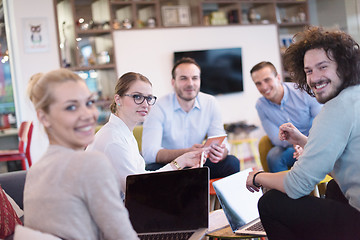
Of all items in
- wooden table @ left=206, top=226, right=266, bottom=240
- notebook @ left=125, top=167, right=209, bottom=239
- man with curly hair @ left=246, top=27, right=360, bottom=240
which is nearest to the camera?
man with curly hair @ left=246, top=27, right=360, bottom=240

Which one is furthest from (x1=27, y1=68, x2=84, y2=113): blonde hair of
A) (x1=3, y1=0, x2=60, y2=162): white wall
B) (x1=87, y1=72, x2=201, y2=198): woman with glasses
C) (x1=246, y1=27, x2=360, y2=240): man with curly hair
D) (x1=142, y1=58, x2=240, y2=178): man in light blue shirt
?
(x1=3, y1=0, x2=60, y2=162): white wall

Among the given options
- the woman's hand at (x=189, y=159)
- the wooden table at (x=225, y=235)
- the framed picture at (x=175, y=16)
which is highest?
the framed picture at (x=175, y=16)

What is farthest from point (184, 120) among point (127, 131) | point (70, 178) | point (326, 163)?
point (70, 178)

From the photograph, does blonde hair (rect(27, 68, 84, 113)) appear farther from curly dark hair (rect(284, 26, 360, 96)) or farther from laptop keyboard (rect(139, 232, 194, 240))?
curly dark hair (rect(284, 26, 360, 96))

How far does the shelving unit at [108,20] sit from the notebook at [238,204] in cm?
402

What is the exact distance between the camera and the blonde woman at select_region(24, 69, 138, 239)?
4.18ft

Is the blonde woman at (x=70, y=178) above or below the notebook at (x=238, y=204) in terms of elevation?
above

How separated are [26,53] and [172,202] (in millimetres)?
4409

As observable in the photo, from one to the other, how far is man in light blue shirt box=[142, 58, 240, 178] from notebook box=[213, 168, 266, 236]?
1.19 m

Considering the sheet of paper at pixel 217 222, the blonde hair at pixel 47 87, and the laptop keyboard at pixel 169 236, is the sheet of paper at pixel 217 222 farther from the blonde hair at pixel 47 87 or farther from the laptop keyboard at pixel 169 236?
the blonde hair at pixel 47 87

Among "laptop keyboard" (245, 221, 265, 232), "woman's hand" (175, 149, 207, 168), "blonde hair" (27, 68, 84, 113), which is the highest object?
"blonde hair" (27, 68, 84, 113)

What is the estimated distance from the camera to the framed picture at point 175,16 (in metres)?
6.48

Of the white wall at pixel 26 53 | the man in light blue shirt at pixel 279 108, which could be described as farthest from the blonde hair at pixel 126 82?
the white wall at pixel 26 53

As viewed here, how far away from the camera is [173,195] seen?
186cm
